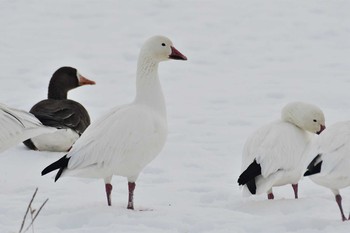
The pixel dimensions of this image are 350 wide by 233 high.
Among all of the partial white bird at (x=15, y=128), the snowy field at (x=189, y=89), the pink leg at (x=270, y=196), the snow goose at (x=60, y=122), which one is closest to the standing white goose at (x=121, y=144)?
the snowy field at (x=189, y=89)

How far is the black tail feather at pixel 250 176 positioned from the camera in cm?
755

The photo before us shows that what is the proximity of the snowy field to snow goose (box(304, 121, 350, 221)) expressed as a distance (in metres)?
0.29

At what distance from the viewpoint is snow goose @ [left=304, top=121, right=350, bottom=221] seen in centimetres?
657

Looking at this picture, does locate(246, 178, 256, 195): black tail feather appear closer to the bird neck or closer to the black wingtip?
the black wingtip

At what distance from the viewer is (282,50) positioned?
1553 cm

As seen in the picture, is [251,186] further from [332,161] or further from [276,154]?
[332,161]

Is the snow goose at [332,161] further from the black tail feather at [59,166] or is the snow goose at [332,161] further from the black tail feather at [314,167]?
the black tail feather at [59,166]

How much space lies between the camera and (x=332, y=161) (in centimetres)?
662

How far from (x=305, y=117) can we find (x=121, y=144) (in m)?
1.92

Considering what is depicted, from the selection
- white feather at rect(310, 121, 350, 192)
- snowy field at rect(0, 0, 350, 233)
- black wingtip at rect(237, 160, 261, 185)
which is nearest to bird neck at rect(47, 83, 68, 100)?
snowy field at rect(0, 0, 350, 233)

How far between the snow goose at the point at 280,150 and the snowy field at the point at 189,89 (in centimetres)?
24

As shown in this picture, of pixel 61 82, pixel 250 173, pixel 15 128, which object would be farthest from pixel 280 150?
pixel 61 82

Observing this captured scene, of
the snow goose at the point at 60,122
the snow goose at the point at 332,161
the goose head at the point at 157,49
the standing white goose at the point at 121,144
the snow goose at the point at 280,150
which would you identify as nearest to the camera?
the snow goose at the point at 332,161

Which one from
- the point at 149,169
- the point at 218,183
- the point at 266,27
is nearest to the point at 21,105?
the point at 149,169
